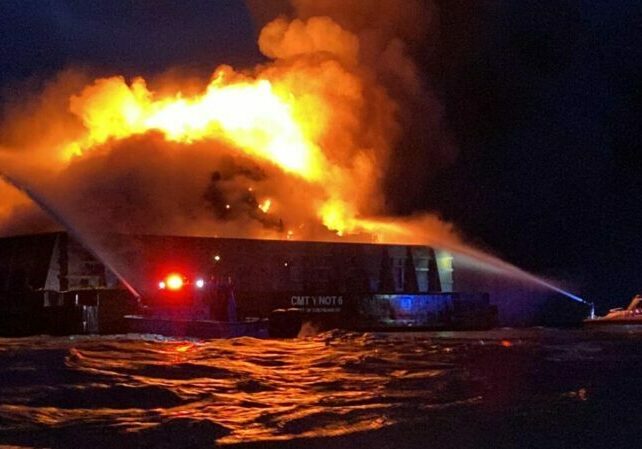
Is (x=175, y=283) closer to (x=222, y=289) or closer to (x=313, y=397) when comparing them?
(x=222, y=289)

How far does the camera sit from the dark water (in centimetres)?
1034

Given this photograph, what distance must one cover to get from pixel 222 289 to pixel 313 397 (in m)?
15.9

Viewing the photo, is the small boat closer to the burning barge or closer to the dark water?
the burning barge

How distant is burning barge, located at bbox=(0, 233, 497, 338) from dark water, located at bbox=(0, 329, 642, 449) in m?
5.12

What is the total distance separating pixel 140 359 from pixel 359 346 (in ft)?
27.4

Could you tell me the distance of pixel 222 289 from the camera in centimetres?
2906

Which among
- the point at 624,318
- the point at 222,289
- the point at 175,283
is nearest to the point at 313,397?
the point at 222,289

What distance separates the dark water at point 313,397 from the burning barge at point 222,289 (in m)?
5.12

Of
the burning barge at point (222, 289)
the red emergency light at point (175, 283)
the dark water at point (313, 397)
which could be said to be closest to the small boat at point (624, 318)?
the burning barge at point (222, 289)

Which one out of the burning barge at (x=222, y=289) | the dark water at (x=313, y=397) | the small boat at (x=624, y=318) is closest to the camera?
the dark water at (x=313, y=397)

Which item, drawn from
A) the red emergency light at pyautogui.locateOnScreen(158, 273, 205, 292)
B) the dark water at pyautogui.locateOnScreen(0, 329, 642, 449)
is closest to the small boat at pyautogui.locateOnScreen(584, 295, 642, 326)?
the dark water at pyautogui.locateOnScreen(0, 329, 642, 449)

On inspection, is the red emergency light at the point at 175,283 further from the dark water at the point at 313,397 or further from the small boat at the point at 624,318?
the small boat at the point at 624,318

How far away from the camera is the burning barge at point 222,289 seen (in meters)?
28.6

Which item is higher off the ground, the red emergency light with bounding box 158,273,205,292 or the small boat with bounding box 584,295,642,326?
the red emergency light with bounding box 158,273,205,292
